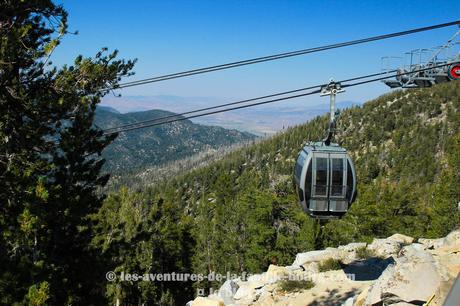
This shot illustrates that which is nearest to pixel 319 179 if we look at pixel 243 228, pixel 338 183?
pixel 338 183

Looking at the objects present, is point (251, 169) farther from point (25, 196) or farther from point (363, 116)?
point (25, 196)

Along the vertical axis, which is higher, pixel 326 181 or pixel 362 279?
pixel 326 181

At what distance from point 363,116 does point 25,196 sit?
173880 mm

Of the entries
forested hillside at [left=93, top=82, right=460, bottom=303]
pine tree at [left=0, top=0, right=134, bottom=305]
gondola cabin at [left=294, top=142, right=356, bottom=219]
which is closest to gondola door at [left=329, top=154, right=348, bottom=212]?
gondola cabin at [left=294, top=142, right=356, bottom=219]

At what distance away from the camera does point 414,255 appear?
11.8m

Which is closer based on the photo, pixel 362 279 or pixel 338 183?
pixel 338 183

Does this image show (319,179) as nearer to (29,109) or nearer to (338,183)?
(338,183)

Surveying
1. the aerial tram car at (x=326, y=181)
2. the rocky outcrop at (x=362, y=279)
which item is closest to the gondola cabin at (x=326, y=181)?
the aerial tram car at (x=326, y=181)

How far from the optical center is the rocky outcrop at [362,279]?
11.1 m

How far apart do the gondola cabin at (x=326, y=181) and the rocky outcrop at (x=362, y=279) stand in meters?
2.47

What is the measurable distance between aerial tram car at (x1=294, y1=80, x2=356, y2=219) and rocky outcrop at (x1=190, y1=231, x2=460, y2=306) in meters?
2.49

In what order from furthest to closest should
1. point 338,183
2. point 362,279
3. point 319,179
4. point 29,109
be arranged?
1. point 362,279
2. point 338,183
3. point 319,179
4. point 29,109

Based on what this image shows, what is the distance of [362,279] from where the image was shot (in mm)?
21078

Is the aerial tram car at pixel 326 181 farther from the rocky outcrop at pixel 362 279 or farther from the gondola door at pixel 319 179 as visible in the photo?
the rocky outcrop at pixel 362 279
